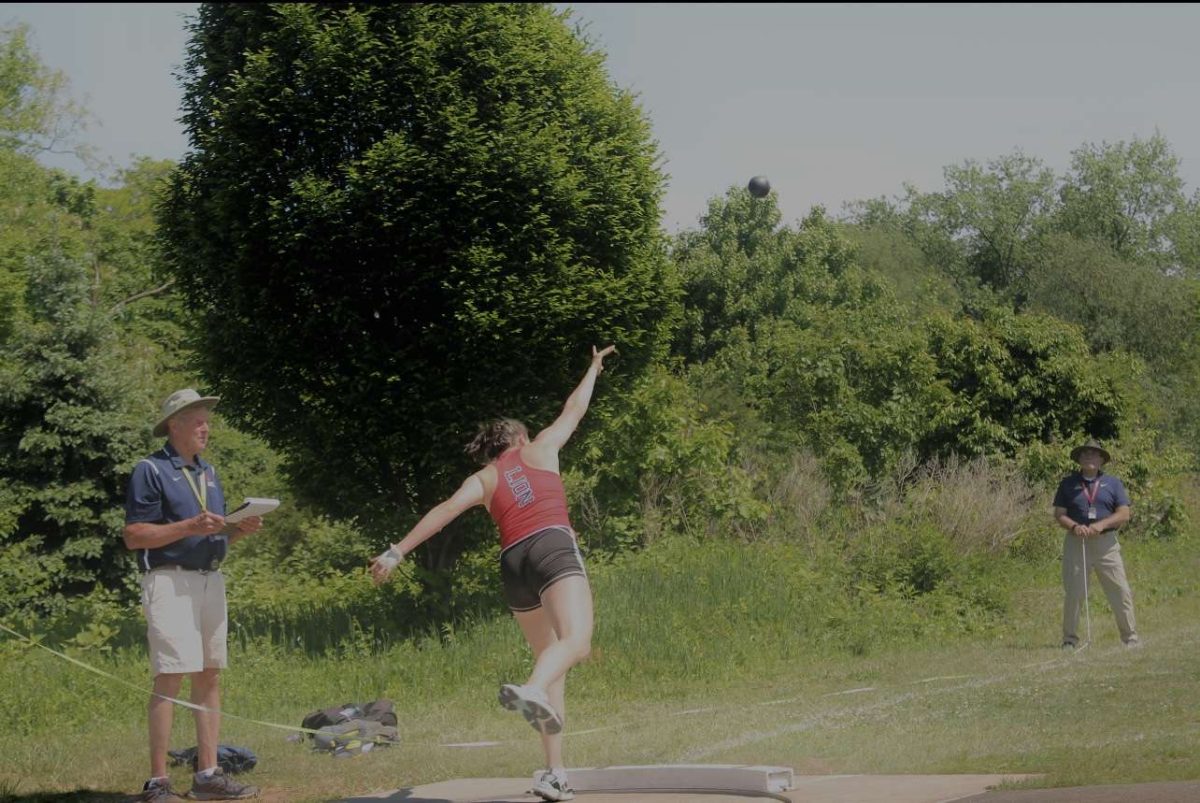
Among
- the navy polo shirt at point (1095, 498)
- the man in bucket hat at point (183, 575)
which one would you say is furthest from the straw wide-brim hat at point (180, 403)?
the navy polo shirt at point (1095, 498)

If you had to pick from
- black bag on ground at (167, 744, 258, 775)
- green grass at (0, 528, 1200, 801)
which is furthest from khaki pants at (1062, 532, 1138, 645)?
black bag on ground at (167, 744, 258, 775)

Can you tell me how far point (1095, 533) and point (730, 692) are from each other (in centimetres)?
416

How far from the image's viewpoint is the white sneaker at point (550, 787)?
24.5 feet

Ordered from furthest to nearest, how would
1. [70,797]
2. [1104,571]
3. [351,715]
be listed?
[1104,571], [351,715], [70,797]

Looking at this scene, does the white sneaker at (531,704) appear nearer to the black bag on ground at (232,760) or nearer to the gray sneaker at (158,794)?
the gray sneaker at (158,794)

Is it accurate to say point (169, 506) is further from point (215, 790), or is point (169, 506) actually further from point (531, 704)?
point (531, 704)

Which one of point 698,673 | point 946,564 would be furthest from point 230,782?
point 946,564

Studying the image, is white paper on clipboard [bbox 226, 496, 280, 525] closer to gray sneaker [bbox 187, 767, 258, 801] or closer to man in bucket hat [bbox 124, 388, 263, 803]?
man in bucket hat [bbox 124, 388, 263, 803]

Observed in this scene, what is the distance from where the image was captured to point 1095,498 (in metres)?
14.8

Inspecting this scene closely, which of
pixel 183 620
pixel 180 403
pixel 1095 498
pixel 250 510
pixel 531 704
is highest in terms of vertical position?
pixel 180 403

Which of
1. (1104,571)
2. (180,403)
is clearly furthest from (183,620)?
Result: (1104,571)

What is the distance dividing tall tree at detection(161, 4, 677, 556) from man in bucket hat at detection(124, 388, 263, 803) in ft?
22.6

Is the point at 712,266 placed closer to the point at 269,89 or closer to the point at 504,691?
the point at 269,89

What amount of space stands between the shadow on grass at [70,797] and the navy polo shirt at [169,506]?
1.52 metres
